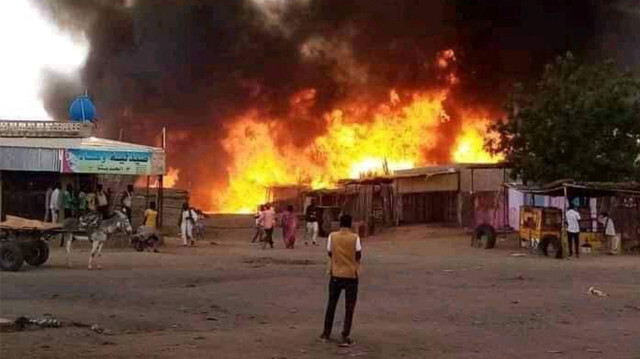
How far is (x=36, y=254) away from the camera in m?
18.2

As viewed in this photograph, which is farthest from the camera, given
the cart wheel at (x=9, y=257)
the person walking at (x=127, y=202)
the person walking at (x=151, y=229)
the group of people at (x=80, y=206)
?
the person walking at (x=127, y=202)

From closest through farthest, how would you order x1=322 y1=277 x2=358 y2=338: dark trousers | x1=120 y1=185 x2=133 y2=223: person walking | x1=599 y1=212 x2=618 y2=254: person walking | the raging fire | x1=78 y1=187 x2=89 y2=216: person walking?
x1=322 y1=277 x2=358 y2=338: dark trousers → x1=599 y1=212 x2=618 y2=254: person walking → x1=78 y1=187 x2=89 y2=216: person walking → x1=120 y1=185 x2=133 y2=223: person walking → the raging fire

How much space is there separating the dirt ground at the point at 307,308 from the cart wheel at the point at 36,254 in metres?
0.33

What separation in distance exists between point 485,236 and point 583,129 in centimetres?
465

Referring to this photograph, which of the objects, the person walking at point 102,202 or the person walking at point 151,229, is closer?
the person walking at point 151,229

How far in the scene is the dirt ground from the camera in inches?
357

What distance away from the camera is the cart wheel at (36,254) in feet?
59.0

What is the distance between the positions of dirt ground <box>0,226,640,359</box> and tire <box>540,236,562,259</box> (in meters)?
1.58

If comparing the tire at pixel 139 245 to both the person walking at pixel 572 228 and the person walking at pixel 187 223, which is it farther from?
the person walking at pixel 572 228

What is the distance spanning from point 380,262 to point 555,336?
11.4 meters

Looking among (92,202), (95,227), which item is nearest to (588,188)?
(95,227)

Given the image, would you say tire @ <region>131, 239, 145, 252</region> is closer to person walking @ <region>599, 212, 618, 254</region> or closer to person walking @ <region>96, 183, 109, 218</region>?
person walking @ <region>96, 183, 109, 218</region>

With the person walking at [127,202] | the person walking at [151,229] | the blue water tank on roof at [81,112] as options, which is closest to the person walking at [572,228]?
the person walking at [151,229]

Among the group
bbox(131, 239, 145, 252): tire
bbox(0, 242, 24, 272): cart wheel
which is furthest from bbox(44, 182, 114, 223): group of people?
bbox(0, 242, 24, 272): cart wheel
